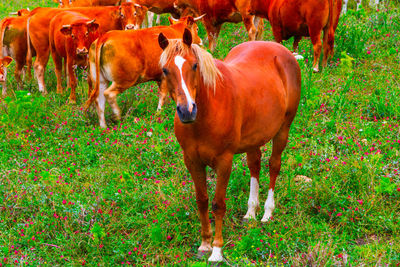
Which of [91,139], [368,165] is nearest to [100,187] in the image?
[91,139]

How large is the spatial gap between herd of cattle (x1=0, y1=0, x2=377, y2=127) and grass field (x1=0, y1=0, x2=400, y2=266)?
69 centimetres

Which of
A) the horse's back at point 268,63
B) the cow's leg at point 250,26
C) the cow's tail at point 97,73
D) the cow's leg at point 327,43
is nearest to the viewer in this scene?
the horse's back at point 268,63

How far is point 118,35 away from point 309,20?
3525mm

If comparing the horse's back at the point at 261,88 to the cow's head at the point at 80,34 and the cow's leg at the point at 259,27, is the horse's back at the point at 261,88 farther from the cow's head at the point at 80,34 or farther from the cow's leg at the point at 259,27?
the cow's leg at the point at 259,27

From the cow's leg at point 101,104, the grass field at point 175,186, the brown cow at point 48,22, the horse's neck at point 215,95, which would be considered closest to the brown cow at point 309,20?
the grass field at point 175,186

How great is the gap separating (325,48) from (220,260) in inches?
223

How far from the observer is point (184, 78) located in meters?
3.91

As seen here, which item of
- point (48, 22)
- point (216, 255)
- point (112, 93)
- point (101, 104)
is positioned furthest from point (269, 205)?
point (48, 22)

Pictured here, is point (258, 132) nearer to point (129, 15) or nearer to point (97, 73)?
point (97, 73)

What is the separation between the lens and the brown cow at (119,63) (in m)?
7.68

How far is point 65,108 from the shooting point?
8594mm

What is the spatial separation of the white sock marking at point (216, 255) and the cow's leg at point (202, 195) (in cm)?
14

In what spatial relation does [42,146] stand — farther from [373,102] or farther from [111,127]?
[373,102]

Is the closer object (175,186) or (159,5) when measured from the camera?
(175,186)
